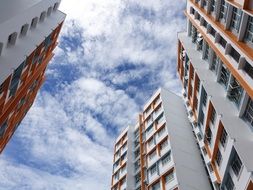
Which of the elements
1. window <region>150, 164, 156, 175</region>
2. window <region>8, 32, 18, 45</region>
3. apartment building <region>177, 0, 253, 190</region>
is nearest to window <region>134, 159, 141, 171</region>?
window <region>150, 164, 156, 175</region>

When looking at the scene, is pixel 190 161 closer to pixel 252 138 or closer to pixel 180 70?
pixel 180 70

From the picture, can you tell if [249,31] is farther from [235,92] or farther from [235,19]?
[235,92]

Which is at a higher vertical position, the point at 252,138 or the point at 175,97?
the point at 175,97

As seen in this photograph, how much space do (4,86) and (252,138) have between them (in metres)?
15.9

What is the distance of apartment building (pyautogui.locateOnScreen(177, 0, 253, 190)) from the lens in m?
19.2

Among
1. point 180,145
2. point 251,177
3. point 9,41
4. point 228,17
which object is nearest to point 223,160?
point 251,177

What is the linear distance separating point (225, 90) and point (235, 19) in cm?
551

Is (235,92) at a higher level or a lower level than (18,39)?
lower

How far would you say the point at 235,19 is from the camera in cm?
2278

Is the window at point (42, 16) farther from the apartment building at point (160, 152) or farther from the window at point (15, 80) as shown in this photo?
the apartment building at point (160, 152)

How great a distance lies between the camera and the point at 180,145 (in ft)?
117

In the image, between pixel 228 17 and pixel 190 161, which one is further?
pixel 190 161

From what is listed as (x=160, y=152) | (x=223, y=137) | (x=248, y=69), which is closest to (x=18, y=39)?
(x=248, y=69)

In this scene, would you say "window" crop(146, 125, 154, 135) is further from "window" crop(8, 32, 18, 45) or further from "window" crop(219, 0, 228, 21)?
"window" crop(8, 32, 18, 45)
